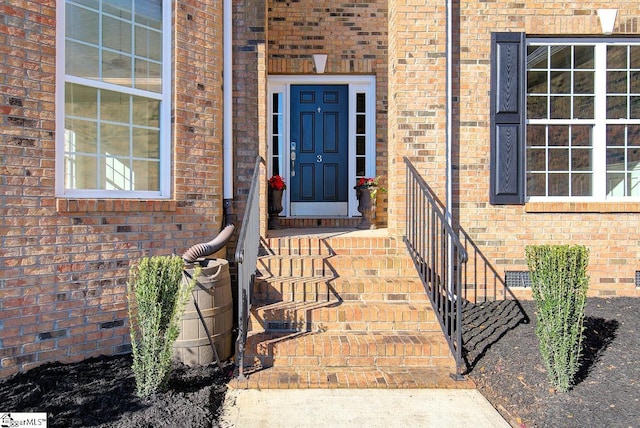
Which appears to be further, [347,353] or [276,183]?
[276,183]

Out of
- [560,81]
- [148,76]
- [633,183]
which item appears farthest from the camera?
[560,81]

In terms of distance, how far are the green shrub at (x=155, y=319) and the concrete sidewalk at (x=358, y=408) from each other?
1.68 feet

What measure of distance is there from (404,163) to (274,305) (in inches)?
82.6

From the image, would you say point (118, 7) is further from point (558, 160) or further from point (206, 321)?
point (558, 160)

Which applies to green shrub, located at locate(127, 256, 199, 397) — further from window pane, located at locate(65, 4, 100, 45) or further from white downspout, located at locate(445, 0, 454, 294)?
white downspout, located at locate(445, 0, 454, 294)

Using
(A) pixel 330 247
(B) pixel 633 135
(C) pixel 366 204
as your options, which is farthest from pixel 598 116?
(A) pixel 330 247

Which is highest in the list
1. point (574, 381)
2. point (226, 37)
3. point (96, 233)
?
point (226, 37)

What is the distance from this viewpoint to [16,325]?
336 centimetres

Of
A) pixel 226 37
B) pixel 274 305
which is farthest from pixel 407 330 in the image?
pixel 226 37

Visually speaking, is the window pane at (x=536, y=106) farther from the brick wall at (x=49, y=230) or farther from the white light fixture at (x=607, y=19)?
the brick wall at (x=49, y=230)

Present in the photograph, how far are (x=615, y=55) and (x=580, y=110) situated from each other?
2.29 feet

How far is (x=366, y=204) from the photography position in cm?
634

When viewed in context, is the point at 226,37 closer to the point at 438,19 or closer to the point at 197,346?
the point at 438,19

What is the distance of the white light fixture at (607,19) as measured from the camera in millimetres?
5086
